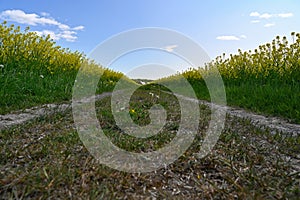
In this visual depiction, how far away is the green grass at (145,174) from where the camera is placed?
222 cm

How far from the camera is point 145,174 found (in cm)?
258

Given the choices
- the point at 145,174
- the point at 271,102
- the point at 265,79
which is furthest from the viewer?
the point at 265,79

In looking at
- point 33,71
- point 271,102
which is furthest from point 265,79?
point 33,71

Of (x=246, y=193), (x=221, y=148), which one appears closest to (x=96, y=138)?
(x=221, y=148)

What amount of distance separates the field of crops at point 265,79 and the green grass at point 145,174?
9.76 ft

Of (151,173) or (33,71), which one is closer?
(151,173)

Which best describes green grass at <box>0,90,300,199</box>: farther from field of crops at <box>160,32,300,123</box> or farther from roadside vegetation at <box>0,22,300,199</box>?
field of crops at <box>160,32,300,123</box>

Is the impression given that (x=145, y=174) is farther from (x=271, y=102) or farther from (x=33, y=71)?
(x=33, y=71)

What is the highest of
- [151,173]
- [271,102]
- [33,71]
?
[33,71]

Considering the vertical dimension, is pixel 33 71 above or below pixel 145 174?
above

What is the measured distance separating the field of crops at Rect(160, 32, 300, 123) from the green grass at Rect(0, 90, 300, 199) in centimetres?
297

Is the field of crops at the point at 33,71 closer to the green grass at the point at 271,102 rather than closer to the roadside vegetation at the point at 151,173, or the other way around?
the roadside vegetation at the point at 151,173

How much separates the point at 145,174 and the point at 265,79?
8.46 m

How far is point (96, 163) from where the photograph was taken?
8.82ft
